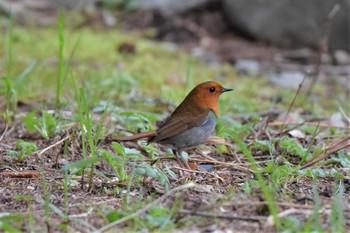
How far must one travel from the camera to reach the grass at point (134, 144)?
10.1 ft

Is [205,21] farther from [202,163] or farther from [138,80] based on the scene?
[202,163]

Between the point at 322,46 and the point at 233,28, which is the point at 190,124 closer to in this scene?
the point at 322,46

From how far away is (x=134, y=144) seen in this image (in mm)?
4730

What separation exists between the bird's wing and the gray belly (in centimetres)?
3

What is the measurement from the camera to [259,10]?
10.2m

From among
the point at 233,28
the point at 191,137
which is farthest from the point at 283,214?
the point at 233,28

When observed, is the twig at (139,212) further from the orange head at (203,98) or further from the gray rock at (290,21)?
the gray rock at (290,21)

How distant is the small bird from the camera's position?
442 cm

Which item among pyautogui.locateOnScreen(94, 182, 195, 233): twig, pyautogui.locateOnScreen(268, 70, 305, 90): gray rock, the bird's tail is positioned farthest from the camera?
pyautogui.locateOnScreen(268, 70, 305, 90): gray rock

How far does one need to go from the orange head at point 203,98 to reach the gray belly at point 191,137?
264mm

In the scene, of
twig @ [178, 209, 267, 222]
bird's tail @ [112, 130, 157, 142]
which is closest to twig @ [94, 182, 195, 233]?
twig @ [178, 209, 267, 222]

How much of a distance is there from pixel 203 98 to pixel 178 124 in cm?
36

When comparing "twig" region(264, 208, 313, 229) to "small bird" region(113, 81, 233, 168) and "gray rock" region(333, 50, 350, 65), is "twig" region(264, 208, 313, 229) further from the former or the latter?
"gray rock" region(333, 50, 350, 65)

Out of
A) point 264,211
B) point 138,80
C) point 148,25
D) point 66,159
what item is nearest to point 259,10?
point 148,25
